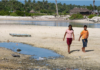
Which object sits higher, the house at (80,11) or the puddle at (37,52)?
the puddle at (37,52)

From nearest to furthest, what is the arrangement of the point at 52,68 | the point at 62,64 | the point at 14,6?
the point at 52,68
the point at 62,64
the point at 14,6

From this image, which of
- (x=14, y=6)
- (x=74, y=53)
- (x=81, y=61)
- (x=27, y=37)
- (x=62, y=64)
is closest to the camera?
(x=62, y=64)

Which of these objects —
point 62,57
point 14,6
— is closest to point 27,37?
point 62,57

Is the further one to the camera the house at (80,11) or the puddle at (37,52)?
the house at (80,11)

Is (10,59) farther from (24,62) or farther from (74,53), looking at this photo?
(74,53)

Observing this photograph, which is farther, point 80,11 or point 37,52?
point 80,11

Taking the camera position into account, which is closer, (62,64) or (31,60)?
(62,64)

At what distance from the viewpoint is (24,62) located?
9195 millimetres

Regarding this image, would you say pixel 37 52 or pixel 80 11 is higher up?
pixel 37 52

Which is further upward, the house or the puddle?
the puddle

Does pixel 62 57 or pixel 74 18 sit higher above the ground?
pixel 62 57

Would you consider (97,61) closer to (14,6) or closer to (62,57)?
(62,57)

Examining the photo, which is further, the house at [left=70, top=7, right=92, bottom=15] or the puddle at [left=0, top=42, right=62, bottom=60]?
the house at [left=70, top=7, right=92, bottom=15]

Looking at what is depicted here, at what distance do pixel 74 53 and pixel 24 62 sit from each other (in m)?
3.35
